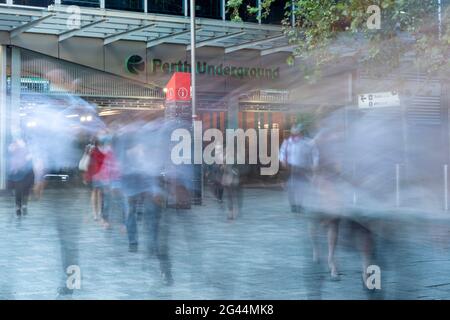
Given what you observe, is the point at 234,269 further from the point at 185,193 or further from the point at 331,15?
the point at 185,193

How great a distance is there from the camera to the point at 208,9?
25.6 metres

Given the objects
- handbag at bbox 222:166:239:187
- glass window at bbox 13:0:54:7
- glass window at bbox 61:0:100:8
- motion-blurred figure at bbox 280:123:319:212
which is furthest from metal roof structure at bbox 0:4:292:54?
handbag at bbox 222:166:239:187

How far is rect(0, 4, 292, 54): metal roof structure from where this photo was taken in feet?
69.3

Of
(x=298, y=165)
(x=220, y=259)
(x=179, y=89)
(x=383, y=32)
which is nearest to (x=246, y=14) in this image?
(x=179, y=89)

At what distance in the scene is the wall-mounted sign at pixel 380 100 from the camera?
597 inches

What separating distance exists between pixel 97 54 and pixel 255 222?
1263 cm

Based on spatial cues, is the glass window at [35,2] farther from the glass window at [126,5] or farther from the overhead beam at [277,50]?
the overhead beam at [277,50]

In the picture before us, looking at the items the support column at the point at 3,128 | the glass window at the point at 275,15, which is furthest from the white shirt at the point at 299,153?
the glass window at the point at 275,15

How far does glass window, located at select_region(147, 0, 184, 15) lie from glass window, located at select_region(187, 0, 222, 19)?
0.64m

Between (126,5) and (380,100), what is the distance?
11526mm

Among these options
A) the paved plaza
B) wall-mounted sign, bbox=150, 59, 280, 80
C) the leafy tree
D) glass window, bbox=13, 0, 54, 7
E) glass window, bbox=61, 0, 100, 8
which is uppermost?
glass window, bbox=61, 0, 100, 8

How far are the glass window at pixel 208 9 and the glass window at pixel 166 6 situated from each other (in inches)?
25.1

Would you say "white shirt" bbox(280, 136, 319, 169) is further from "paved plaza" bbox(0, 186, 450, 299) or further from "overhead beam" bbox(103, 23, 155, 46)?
"overhead beam" bbox(103, 23, 155, 46)
